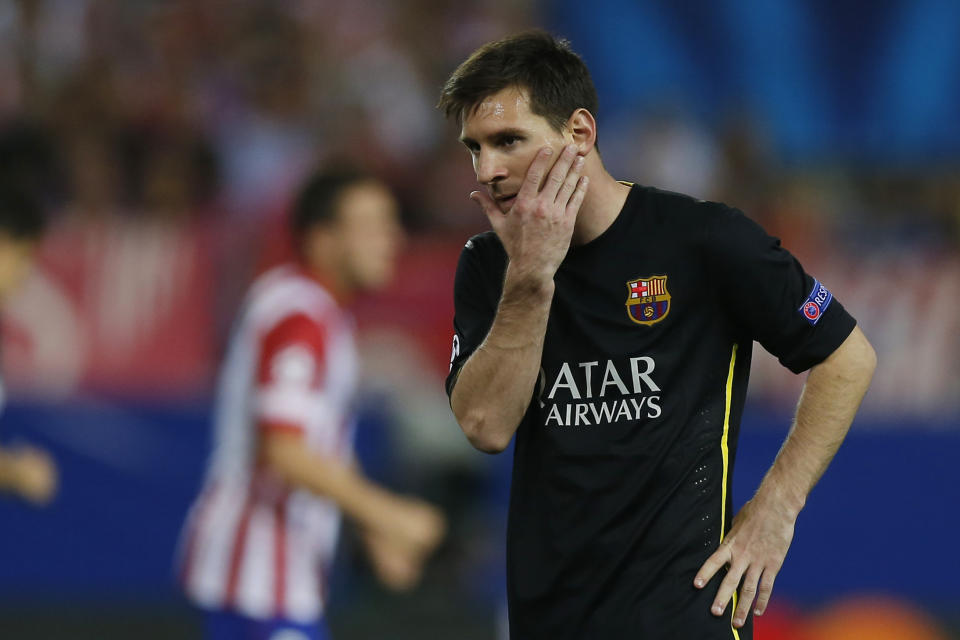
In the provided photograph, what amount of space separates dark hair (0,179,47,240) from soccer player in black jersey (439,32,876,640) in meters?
2.43

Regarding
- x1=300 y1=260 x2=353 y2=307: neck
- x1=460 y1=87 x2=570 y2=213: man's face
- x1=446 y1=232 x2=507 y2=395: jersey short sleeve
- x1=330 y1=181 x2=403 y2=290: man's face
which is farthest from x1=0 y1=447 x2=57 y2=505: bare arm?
x1=460 y1=87 x2=570 y2=213: man's face

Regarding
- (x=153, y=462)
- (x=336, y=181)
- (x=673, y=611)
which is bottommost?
(x=673, y=611)

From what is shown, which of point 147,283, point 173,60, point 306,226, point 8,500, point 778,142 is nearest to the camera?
point 306,226

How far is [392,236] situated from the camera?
5488mm

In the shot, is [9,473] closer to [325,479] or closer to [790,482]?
[325,479]

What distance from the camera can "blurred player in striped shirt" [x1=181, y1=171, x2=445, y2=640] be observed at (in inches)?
189

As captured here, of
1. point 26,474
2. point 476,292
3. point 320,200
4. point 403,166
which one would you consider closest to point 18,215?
point 26,474

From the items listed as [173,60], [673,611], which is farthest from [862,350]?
[173,60]

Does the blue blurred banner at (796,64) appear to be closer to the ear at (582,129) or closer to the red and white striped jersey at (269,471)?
the red and white striped jersey at (269,471)

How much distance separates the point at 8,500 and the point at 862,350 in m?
6.51

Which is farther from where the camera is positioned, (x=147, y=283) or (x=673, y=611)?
(x=147, y=283)

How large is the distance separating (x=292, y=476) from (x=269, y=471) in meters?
0.25

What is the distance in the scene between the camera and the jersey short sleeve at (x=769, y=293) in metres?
3.17

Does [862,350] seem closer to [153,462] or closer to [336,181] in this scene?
[336,181]
